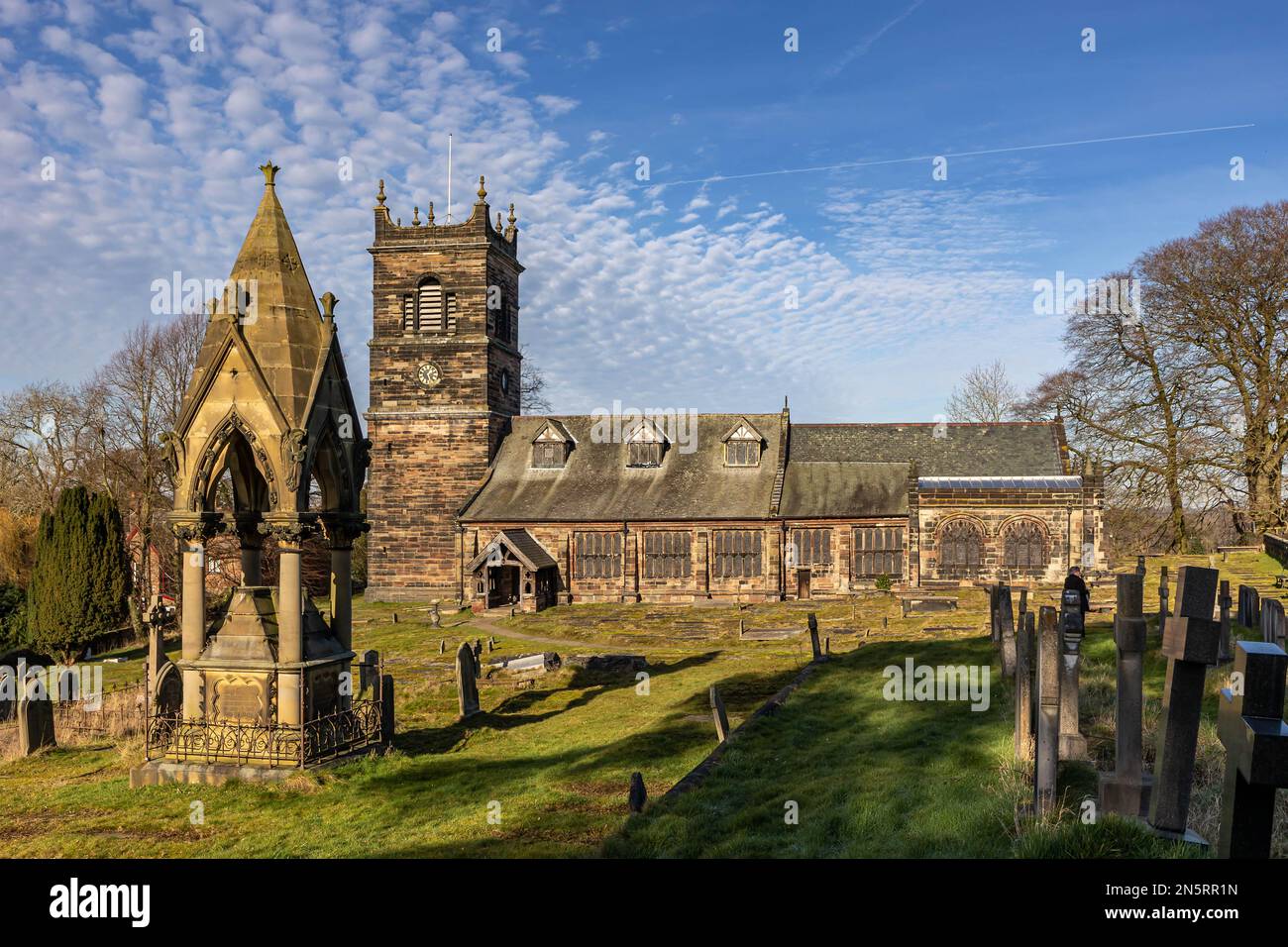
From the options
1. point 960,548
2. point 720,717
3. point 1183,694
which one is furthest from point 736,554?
point 1183,694

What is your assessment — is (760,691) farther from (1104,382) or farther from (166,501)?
(166,501)

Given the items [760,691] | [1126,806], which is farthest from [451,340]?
[1126,806]

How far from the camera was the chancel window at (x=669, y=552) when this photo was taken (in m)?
42.7

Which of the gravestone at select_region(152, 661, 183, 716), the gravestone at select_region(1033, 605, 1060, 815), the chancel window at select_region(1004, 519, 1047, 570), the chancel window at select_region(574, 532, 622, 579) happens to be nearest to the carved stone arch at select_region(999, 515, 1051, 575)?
the chancel window at select_region(1004, 519, 1047, 570)

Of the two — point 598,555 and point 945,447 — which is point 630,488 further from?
point 945,447

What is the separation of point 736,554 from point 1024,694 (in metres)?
30.5

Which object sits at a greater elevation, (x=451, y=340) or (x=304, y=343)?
(x=451, y=340)

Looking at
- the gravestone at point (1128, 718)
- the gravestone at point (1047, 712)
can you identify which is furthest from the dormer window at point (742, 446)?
the gravestone at point (1128, 718)

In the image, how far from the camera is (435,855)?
10.2 meters

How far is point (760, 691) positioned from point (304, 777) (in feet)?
36.1

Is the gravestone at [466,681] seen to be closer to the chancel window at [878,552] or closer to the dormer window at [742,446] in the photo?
the chancel window at [878,552]

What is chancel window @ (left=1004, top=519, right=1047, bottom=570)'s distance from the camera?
3869 cm
